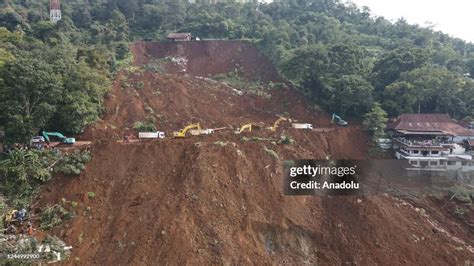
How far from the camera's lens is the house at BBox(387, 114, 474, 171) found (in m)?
26.5

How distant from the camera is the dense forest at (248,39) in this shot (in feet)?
73.8

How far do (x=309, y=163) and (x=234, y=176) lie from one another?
5542mm

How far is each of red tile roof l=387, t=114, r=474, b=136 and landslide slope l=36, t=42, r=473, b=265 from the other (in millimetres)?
6721

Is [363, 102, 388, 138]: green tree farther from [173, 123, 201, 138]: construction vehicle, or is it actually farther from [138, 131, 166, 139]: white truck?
[138, 131, 166, 139]: white truck

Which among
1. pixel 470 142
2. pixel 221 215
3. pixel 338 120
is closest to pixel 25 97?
pixel 221 215

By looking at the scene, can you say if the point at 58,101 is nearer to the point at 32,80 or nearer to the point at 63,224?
the point at 32,80

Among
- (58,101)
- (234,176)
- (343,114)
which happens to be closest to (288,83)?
(343,114)

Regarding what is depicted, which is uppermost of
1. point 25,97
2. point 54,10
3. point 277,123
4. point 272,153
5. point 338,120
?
point 54,10

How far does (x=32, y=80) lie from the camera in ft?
70.6

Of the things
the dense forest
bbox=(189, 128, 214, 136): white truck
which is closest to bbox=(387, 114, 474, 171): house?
the dense forest

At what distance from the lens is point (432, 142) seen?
26.8m

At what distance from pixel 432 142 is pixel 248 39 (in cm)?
2949

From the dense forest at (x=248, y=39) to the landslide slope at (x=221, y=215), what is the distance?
13.1 ft

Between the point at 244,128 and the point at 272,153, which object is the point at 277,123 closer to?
the point at 244,128
